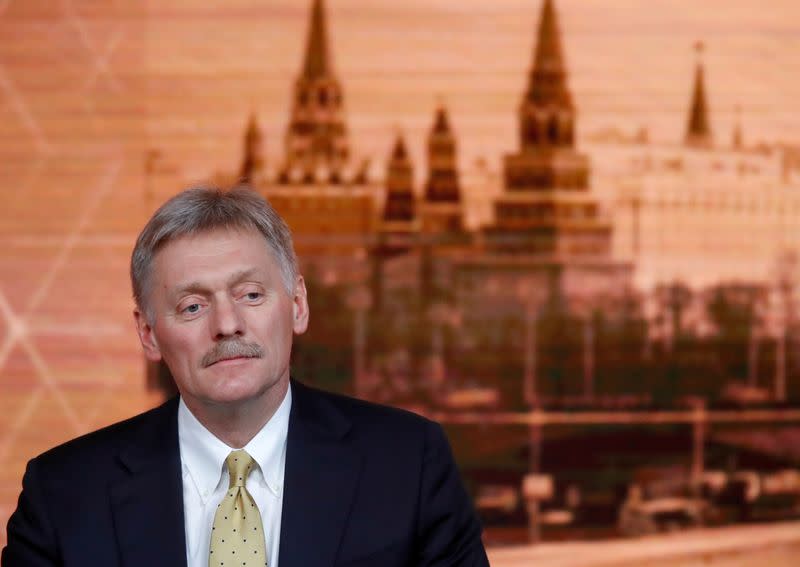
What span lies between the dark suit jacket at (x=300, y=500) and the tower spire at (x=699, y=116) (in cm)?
230

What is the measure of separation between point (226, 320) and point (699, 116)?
2540mm

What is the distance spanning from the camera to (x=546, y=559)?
374 centimetres

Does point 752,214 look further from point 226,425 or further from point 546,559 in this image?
point 226,425

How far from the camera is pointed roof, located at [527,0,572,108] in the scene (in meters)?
3.71

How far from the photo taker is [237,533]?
1.64 m

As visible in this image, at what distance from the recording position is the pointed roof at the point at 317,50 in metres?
3.69

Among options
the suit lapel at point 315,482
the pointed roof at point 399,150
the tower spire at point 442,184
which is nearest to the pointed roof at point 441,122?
the tower spire at point 442,184

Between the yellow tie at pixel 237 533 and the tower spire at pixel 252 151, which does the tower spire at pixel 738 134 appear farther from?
the yellow tie at pixel 237 533

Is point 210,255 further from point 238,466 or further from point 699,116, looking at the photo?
point 699,116

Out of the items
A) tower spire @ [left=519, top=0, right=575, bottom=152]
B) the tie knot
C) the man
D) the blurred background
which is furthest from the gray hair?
tower spire @ [left=519, top=0, right=575, bottom=152]

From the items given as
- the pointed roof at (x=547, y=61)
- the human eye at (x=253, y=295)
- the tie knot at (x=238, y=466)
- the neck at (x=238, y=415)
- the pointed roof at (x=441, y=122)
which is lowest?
the tie knot at (x=238, y=466)

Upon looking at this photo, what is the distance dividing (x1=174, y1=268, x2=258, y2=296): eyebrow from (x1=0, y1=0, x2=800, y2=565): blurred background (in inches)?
80.7

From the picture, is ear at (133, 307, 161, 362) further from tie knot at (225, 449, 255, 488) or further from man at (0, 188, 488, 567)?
tie knot at (225, 449, 255, 488)

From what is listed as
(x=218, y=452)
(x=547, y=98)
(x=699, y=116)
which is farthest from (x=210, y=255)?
(x=699, y=116)
